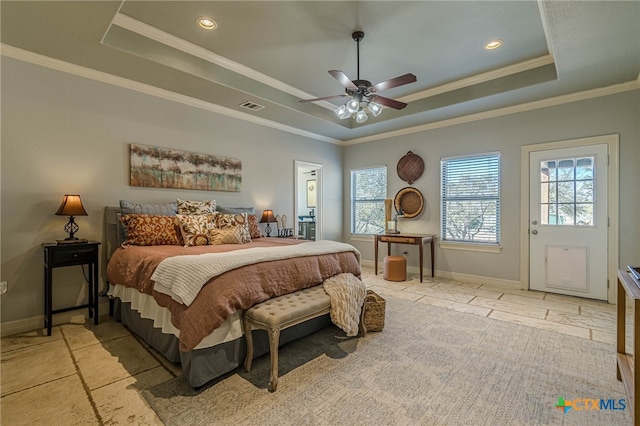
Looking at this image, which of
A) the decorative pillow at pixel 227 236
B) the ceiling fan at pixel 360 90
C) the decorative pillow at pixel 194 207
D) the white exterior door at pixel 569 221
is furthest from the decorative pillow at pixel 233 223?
the white exterior door at pixel 569 221

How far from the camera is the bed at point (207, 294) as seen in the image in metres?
1.98

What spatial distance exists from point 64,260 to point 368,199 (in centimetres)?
497

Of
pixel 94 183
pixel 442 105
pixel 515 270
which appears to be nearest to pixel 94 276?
pixel 94 183

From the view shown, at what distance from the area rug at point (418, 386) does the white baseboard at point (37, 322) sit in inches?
75.6

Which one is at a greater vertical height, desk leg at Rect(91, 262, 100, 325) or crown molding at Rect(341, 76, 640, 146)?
crown molding at Rect(341, 76, 640, 146)

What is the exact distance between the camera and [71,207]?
9.57ft

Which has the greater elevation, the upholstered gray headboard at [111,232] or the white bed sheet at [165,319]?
the upholstered gray headboard at [111,232]

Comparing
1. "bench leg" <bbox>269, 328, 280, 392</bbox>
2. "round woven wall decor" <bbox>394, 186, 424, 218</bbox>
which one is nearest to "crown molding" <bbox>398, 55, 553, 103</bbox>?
"round woven wall decor" <bbox>394, 186, 424, 218</bbox>

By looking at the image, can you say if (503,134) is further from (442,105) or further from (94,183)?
(94,183)

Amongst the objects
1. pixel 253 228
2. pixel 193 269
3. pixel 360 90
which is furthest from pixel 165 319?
pixel 360 90

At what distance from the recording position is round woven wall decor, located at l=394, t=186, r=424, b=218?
5426 millimetres

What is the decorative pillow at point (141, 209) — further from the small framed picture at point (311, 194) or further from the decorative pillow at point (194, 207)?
the small framed picture at point (311, 194)

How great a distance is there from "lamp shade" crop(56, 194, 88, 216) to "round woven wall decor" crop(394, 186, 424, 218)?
4723 mm

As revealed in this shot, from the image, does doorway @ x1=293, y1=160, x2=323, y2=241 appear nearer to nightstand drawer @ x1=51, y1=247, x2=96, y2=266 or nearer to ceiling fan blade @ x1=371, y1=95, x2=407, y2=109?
ceiling fan blade @ x1=371, y1=95, x2=407, y2=109
